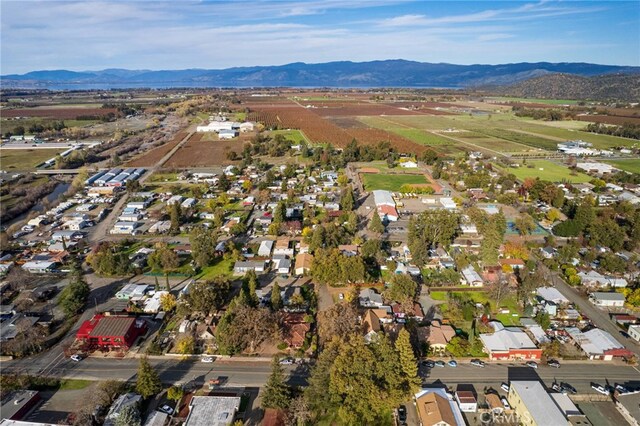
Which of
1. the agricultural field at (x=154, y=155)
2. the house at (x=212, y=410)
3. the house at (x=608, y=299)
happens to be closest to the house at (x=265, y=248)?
the house at (x=212, y=410)

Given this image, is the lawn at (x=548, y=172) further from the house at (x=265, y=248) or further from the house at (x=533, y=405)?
the house at (x=533, y=405)

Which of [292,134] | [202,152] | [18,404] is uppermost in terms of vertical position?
[292,134]

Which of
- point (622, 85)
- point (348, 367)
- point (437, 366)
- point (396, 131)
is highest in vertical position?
point (622, 85)

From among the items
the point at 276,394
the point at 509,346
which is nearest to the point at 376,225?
the point at 509,346

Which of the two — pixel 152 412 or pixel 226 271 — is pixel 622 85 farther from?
pixel 152 412

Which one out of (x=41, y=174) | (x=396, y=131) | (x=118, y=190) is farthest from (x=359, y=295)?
(x=396, y=131)
